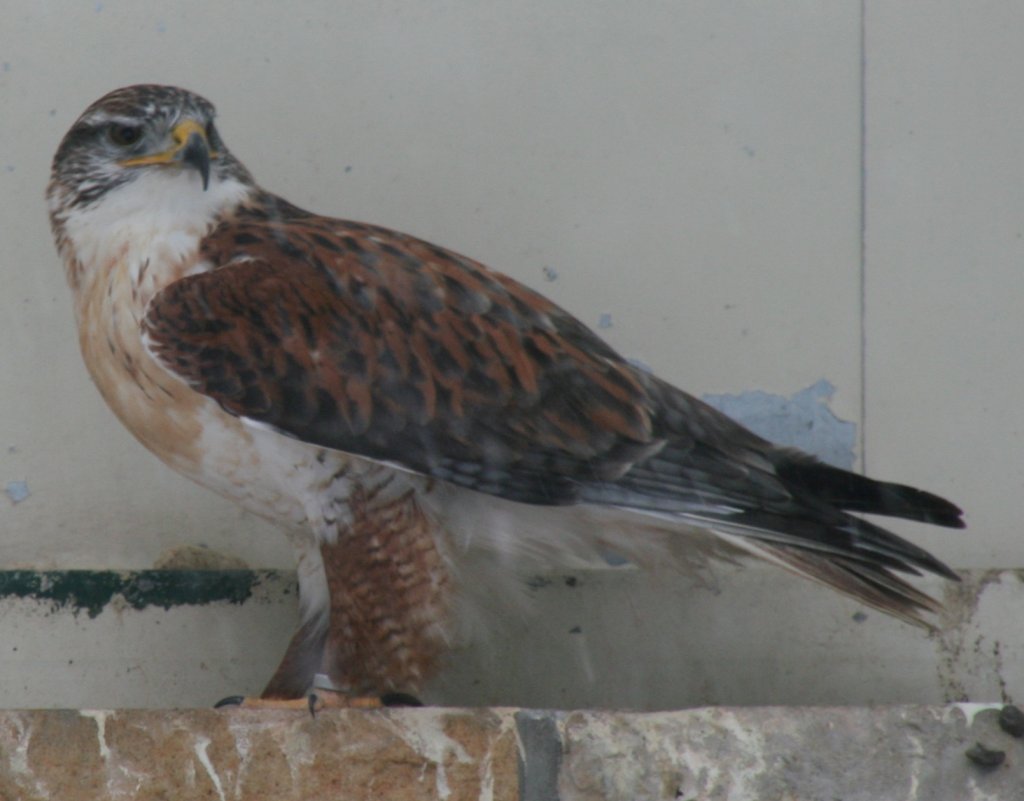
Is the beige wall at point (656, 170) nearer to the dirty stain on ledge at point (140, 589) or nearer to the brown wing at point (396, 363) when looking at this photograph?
the dirty stain on ledge at point (140, 589)

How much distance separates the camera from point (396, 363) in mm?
2658

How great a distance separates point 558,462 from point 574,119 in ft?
3.78

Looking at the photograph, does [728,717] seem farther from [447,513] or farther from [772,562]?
[447,513]

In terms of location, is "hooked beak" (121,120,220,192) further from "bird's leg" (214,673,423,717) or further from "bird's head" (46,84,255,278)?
"bird's leg" (214,673,423,717)

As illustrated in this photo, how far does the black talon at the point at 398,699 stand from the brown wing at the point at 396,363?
39cm

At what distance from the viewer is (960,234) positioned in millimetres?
3514

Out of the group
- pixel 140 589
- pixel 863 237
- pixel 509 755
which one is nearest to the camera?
pixel 509 755

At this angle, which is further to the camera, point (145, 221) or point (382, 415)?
point (145, 221)

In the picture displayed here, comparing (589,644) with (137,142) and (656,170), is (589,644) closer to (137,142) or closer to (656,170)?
(656,170)

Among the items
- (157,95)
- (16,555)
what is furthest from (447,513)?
(16,555)

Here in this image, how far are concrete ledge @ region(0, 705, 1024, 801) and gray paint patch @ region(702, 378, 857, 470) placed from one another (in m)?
0.97

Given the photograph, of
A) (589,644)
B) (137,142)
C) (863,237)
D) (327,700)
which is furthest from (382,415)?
(863,237)

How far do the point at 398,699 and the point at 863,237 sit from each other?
1.52 meters

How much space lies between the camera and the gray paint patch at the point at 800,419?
3.43 meters
